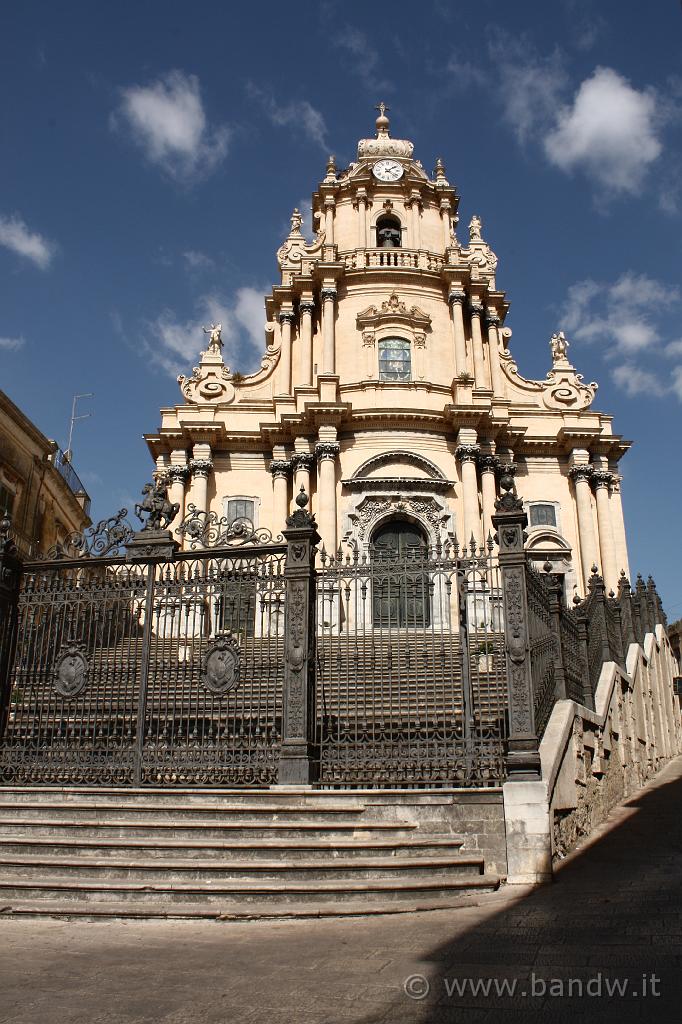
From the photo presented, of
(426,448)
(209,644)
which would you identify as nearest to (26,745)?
(209,644)

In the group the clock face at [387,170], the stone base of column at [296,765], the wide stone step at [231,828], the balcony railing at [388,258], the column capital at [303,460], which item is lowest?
the wide stone step at [231,828]

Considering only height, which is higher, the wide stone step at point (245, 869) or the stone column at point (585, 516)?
the stone column at point (585, 516)

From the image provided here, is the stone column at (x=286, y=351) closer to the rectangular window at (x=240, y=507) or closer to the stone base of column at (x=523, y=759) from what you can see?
the rectangular window at (x=240, y=507)

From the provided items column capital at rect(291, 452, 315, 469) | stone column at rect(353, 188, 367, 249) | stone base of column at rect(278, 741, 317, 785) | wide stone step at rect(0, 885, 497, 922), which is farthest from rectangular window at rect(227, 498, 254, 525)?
wide stone step at rect(0, 885, 497, 922)

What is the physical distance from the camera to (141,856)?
810cm

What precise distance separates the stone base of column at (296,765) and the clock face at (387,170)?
27.9 meters

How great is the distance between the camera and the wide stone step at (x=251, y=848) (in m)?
7.95

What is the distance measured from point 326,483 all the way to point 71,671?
15.2 metres

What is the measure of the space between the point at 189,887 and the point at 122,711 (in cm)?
433

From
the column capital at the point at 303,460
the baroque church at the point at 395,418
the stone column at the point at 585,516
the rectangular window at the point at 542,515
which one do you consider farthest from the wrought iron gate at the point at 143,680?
the stone column at the point at 585,516

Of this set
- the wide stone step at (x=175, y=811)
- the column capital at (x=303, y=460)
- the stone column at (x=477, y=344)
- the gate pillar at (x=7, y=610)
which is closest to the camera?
the wide stone step at (x=175, y=811)

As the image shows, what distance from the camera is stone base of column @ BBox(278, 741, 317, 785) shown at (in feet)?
31.2

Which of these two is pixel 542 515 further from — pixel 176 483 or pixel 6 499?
pixel 6 499

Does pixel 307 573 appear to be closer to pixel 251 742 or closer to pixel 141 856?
pixel 251 742
